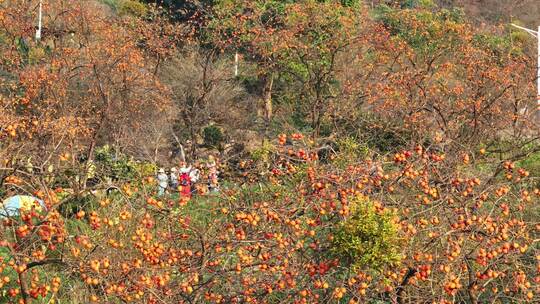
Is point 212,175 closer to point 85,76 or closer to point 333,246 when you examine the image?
point 333,246

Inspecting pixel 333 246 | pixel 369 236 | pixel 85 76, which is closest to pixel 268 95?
pixel 85 76

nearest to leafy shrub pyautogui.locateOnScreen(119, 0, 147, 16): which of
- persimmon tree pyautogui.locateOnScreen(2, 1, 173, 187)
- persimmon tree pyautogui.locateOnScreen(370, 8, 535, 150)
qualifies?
persimmon tree pyautogui.locateOnScreen(2, 1, 173, 187)

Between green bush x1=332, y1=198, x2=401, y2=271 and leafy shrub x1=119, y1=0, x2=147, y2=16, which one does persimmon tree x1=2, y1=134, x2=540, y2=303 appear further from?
leafy shrub x1=119, y1=0, x2=147, y2=16

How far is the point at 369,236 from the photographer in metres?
5.95

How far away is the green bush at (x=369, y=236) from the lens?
5.92 meters

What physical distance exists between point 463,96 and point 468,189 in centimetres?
1380

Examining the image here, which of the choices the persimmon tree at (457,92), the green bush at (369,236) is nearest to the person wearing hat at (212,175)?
the green bush at (369,236)

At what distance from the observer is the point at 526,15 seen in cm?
3972

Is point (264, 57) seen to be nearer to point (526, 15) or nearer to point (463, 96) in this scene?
point (463, 96)

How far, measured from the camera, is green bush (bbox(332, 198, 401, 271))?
19.4 feet

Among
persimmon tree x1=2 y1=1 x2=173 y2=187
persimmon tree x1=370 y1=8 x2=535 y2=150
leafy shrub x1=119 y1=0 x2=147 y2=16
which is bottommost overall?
leafy shrub x1=119 y1=0 x2=147 y2=16

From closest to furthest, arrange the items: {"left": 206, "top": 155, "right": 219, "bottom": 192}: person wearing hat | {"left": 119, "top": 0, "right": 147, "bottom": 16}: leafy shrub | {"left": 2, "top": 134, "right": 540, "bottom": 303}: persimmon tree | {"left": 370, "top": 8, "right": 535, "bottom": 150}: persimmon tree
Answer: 1. {"left": 2, "top": 134, "right": 540, "bottom": 303}: persimmon tree
2. {"left": 206, "top": 155, "right": 219, "bottom": 192}: person wearing hat
3. {"left": 370, "top": 8, "right": 535, "bottom": 150}: persimmon tree
4. {"left": 119, "top": 0, "right": 147, "bottom": 16}: leafy shrub

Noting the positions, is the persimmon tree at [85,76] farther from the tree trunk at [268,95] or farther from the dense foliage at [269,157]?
the tree trunk at [268,95]

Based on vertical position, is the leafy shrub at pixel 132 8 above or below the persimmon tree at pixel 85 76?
below
